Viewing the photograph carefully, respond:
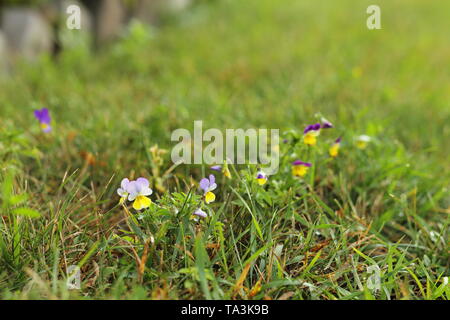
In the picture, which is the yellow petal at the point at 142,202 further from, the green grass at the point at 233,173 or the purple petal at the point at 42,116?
the purple petal at the point at 42,116

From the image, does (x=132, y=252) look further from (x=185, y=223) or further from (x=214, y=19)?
(x=214, y=19)

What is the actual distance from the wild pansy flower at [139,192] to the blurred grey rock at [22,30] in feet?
9.18

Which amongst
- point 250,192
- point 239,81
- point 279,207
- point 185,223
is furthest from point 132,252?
point 239,81

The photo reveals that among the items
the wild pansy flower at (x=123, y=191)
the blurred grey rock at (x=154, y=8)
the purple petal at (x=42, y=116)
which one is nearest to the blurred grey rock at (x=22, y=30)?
the blurred grey rock at (x=154, y=8)

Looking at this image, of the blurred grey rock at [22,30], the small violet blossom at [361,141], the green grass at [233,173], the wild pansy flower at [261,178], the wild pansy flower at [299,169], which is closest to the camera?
the green grass at [233,173]

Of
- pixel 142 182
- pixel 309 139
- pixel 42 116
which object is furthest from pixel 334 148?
pixel 42 116

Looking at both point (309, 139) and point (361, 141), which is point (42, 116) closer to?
point (309, 139)

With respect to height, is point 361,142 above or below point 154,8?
below

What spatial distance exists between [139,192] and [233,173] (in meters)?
0.60

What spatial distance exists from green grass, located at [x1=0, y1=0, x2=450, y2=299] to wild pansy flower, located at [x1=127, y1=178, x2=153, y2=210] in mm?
56

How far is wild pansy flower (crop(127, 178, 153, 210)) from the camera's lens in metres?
1.37

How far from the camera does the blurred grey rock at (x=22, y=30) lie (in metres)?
3.63

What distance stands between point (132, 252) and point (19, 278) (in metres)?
0.33

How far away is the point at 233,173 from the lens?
190 cm
